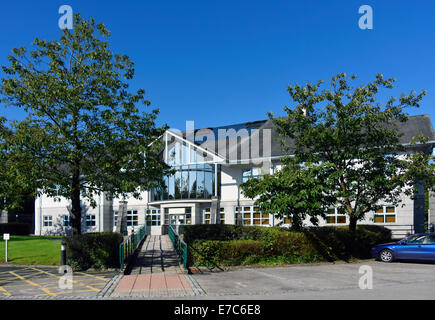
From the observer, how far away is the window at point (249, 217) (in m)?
29.1

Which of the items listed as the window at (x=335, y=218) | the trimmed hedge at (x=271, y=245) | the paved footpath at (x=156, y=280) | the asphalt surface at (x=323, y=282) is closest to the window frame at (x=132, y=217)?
the paved footpath at (x=156, y=280)

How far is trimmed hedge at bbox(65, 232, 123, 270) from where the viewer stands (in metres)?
14.2

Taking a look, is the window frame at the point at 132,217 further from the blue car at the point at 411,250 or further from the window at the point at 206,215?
the blue car at the point at 411,250

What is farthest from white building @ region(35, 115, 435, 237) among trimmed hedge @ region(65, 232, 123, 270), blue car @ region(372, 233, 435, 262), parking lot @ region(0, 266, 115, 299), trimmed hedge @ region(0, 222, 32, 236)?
parking lot @ region(0, 266, 115, 299)

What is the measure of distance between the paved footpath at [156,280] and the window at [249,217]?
1205cm

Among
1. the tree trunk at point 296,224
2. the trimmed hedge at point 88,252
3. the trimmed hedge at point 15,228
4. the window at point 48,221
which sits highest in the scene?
the tree trunk at point 296,224

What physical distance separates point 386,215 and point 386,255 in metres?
9.07

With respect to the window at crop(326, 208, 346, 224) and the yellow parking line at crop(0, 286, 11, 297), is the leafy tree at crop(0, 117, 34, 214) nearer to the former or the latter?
the yellow parking line at crop(0, 286, 11, 297)

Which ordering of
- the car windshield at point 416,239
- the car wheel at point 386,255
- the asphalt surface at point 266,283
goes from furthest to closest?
the car wheel at point 386,255 → the car windshield at point 416,239 → the asphalt surface at point 266,283

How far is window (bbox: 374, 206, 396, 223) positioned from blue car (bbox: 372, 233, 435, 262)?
866 centimetres
